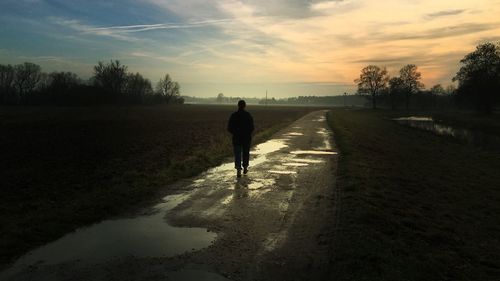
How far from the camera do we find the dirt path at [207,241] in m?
5.18

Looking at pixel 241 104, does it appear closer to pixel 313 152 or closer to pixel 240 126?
pixel 240 126

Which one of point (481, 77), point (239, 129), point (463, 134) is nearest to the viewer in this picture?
point (239, 129)

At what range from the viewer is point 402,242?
671 cm

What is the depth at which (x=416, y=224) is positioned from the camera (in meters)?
7.94

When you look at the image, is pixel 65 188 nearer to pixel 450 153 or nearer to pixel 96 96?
pixel 450 153

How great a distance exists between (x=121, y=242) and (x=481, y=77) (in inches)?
3083

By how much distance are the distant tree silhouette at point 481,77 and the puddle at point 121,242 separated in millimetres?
75107

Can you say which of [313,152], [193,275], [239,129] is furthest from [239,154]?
[193,275]

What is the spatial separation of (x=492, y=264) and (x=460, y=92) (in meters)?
79.7

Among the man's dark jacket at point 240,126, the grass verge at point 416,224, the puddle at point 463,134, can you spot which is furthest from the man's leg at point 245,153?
the puddle at point 463,134

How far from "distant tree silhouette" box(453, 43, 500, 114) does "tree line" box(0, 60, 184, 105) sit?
82315 mm

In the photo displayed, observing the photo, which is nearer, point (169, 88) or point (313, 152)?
point (313, 152)

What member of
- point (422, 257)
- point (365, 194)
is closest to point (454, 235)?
point (422, 257)

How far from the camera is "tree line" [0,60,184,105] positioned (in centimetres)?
9731
